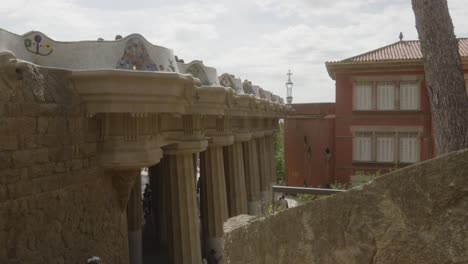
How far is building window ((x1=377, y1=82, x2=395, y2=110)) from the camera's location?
23.8 metres

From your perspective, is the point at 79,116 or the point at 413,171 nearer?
the point at 413,171

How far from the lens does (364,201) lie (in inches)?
108

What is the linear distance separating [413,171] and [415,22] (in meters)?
5.94

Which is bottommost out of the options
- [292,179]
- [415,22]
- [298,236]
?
[292,179]

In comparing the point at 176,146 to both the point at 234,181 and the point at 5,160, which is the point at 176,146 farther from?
the point at 234,181

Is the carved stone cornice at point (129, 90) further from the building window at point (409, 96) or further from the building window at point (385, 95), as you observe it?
the building window at point (409, 96)

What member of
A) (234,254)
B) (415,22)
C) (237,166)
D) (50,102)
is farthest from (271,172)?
(234,254)

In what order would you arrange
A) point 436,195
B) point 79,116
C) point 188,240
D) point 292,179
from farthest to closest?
point 292,179, point 188,240, point 79,116, point 436,195

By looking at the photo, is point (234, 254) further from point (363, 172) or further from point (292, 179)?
point (292, 179)

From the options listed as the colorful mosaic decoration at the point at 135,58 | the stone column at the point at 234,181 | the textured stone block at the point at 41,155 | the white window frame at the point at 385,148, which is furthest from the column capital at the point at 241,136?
the textured stone block at the point at 41,155

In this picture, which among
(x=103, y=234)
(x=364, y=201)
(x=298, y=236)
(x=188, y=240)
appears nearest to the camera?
(x=364, y=201)

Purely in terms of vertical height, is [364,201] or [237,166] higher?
[364,201]

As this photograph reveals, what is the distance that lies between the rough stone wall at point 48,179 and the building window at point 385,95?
18521mm

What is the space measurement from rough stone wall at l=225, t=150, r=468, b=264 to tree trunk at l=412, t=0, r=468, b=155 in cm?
519
